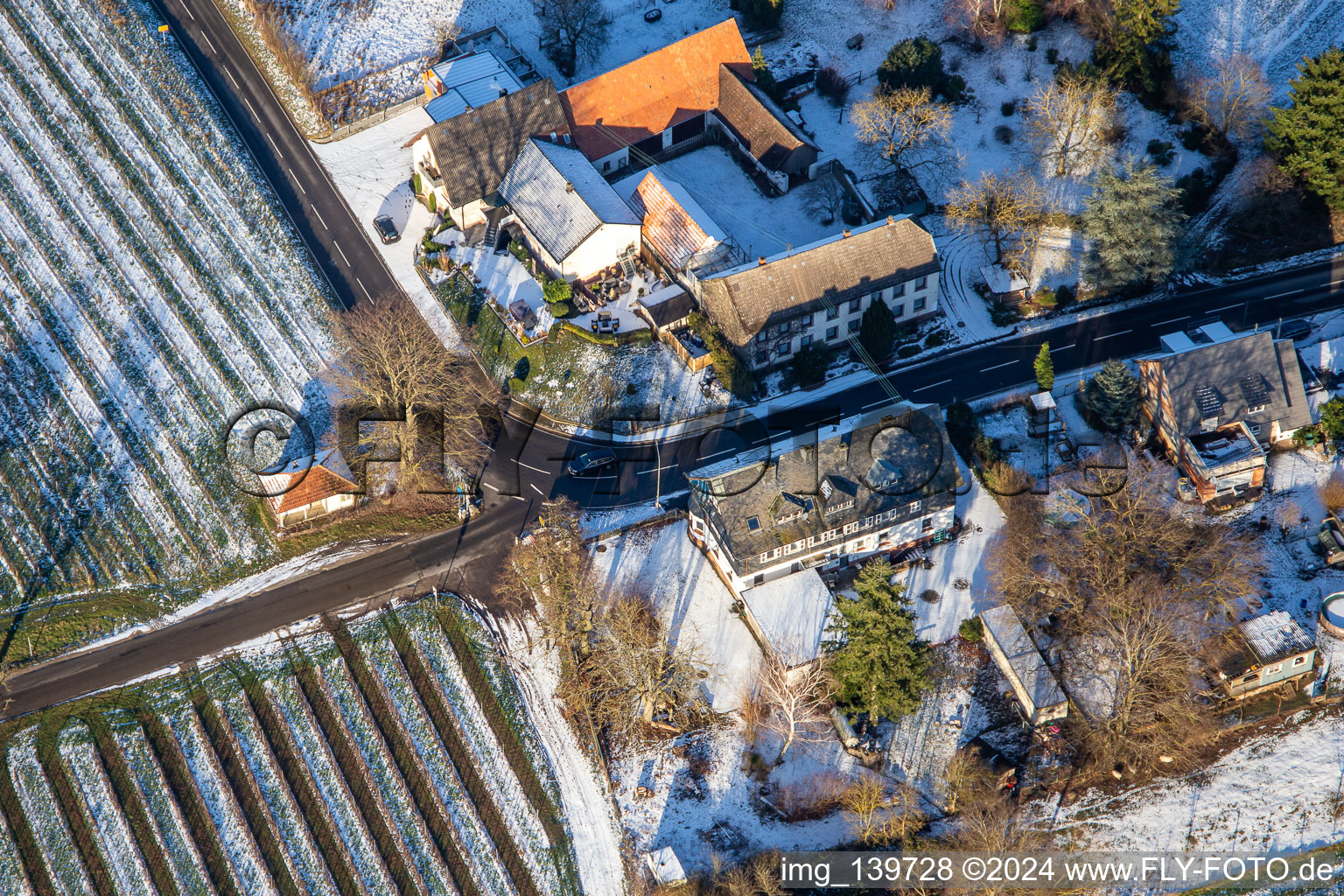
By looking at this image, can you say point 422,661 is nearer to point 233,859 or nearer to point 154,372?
point 233,859

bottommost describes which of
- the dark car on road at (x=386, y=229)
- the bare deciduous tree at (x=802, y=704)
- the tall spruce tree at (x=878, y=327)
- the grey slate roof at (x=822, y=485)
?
the bare deciduous tree at (x=802, y=704)

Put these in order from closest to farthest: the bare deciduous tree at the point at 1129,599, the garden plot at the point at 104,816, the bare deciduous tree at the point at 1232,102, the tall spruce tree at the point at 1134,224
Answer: the bare deciduous tree at the point at 1129,599 < the garden plot at the point at 104,816 < the tall spruce tree at the point at 1134,224 < the bare deciduous tree at the point at 1232,102

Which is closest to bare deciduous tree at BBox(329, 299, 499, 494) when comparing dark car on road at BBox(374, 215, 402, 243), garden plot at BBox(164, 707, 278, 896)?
dark car on road at BBox(374, 215, 402, 243)

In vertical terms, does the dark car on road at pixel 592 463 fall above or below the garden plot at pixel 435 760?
above

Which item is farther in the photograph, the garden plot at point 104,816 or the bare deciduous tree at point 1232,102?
the bare deciduous tree at point 1232,102

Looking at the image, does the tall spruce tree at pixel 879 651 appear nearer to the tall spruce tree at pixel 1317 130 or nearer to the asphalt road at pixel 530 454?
the asphalt road at pixel 530 454

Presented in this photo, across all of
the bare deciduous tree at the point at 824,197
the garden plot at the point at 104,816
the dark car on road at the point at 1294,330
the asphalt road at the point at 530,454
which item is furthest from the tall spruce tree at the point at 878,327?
the garden plot at the point at 104,816
